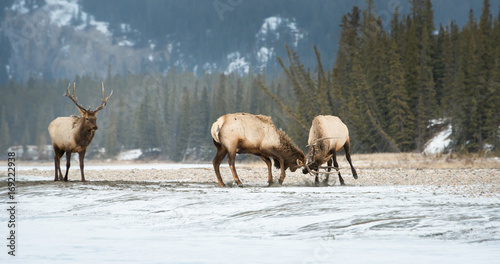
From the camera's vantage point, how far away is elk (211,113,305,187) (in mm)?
13023

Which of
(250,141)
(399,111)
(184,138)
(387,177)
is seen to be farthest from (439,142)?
(184,138)

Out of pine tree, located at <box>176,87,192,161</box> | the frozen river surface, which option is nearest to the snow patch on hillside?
the frozen river surface

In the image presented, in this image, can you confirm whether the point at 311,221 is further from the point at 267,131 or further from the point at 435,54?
the point at 435,54

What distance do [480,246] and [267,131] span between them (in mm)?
7104

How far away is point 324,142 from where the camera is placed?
14398 mm

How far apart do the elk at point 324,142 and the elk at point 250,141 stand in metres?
0.38

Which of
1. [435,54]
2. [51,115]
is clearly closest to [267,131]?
[435,54]

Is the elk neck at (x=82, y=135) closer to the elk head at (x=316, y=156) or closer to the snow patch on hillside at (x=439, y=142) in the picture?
the elk head at (x=316, y=156)

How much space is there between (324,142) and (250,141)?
7.38 feet

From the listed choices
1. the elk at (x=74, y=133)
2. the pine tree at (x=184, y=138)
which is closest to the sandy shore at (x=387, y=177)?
the elk at (x=74, y=133)

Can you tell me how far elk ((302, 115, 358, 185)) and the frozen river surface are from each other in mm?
2182

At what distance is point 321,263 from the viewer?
6.27m

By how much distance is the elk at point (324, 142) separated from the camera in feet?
46.0

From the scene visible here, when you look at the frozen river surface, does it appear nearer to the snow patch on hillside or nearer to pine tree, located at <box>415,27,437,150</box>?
the snow patch on hillside
